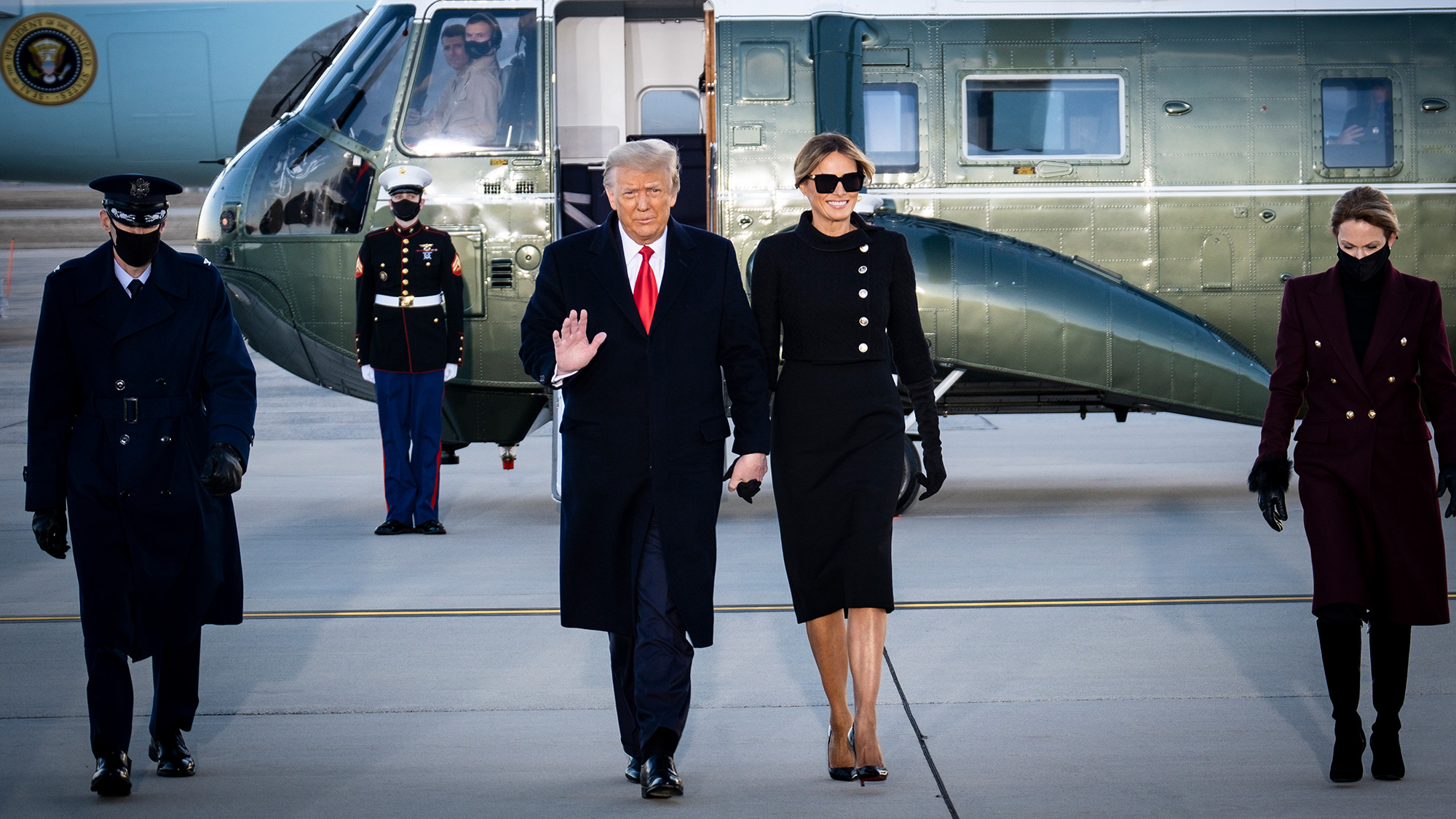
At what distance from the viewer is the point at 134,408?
166 inches

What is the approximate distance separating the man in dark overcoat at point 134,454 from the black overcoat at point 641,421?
95cm

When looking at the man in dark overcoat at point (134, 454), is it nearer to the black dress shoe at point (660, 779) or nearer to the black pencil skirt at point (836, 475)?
the black dress shoe at point (660, 779)

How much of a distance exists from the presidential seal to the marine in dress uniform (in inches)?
436

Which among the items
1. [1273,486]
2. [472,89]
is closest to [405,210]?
[472,89]

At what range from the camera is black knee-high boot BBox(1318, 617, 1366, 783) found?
4145 millimetres

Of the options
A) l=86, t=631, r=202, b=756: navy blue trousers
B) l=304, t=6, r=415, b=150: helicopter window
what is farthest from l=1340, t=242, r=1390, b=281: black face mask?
l=304, t=6, r=415, b=150: helicopter window

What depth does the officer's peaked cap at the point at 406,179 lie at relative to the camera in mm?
8484

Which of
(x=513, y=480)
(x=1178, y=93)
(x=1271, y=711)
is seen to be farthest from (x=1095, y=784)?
(x=513, y=480)

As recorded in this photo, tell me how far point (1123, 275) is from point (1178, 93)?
113 cm

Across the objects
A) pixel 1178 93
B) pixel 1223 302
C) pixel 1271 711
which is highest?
pixel 1178 93

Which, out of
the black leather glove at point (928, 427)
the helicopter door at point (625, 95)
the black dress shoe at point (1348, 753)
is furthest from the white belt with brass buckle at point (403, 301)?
the black dress shoe at point (1348, 753)

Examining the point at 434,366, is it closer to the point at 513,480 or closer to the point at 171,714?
the point at 513,480

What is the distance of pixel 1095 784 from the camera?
13.6 ft

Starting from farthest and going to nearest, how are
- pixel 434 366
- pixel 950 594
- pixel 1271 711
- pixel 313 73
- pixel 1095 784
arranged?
pixel 313 73 → pixel 434 366 → pixel 950 594 → pixel 1271 711 → pixel 1095 784
